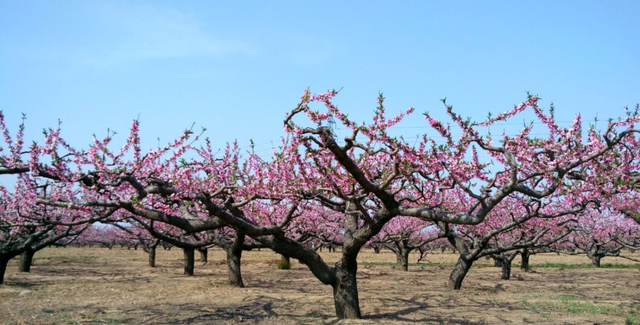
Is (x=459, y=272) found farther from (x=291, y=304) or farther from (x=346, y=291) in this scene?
(x=346, y=291)

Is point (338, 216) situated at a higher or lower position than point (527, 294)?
higher

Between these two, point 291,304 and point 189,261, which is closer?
point 291,304

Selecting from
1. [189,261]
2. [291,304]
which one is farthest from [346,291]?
[189,261]

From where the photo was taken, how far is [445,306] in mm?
13867

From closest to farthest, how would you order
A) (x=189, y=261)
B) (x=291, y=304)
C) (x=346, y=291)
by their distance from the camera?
(x=346, y=291), (x=291, y=304), (x=189, y=261)

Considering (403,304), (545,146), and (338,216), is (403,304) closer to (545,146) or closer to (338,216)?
(545,146)

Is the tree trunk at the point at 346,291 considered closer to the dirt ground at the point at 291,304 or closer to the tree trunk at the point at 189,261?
the dirt ground at the point at 291,304

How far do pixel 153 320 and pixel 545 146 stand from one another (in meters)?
9.42

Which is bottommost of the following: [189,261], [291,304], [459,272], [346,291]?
[291,304]

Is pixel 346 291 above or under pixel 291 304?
above

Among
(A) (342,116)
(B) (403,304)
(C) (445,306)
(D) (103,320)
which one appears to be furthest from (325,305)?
(A) (342,116)

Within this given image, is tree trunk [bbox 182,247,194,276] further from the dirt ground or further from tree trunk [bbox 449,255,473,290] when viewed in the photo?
tree trunk [bbox 449,255,473,290]

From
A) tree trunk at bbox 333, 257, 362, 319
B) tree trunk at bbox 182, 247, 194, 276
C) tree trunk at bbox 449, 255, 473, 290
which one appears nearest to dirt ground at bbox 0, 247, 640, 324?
tree trunk at bbox 333, 257, 362, 319

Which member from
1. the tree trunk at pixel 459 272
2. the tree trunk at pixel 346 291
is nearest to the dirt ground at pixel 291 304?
the tree trunk at pixel 346 291
